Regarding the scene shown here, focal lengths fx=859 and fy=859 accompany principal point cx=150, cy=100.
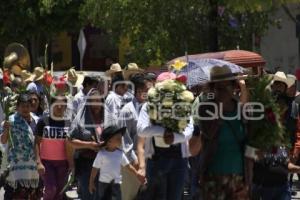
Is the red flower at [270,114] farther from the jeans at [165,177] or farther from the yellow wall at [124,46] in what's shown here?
the yellow wall at [124,46]

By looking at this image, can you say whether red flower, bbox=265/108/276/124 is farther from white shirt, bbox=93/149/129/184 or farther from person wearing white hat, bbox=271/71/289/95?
white shirt, bbox=93/149/129/184

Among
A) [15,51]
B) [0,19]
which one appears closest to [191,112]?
[15,51]

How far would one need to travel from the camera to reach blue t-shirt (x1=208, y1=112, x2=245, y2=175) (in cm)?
719

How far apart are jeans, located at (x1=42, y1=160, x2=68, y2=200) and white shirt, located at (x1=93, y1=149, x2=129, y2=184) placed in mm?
1068

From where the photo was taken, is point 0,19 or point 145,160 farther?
point 0,19

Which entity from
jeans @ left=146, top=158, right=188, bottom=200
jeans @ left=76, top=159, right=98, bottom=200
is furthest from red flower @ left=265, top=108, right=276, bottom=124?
jeans @ left=76, top=159, right=98, bottom=200

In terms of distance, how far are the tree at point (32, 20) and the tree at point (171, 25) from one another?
11976 mm

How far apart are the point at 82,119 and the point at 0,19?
83.9 feet

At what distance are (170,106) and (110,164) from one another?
1.28 metres

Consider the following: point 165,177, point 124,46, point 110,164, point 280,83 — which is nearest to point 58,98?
point 110,164

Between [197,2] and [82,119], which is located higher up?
[197,2]

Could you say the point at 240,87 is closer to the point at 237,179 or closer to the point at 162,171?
the point at 237,179

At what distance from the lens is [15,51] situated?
49.3ft

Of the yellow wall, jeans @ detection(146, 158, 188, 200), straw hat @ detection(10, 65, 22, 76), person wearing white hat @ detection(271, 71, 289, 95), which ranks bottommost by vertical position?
jeans @ detection(146, 158, 188, 200)
